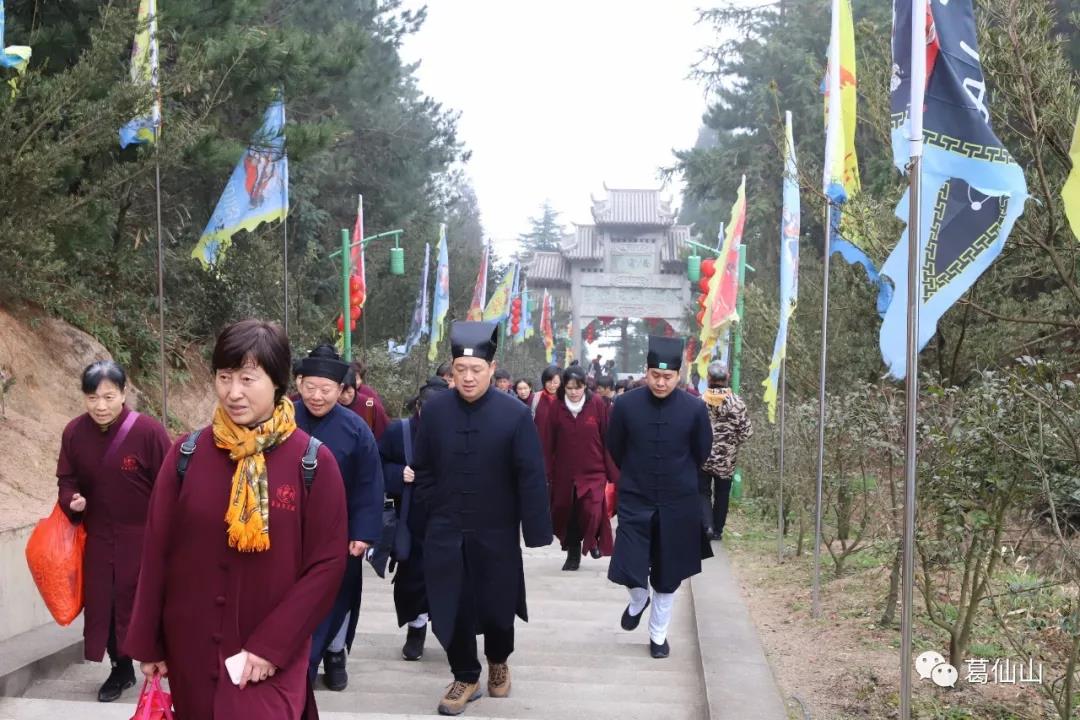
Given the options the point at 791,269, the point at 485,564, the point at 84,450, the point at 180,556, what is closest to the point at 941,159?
the point at 485,564

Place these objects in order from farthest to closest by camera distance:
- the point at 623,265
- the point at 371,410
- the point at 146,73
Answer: the point at 623,265, the point at 371,410, the point at 146,73

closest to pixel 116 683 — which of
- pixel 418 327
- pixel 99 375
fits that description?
pixel 99 375

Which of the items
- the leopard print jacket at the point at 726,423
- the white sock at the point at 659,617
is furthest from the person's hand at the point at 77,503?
the leopard print jacket at the point at 726,423

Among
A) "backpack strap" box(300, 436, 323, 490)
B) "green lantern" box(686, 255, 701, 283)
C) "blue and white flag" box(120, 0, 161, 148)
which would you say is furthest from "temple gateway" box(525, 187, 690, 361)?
"backpack strap" box(300, 436, 323, 490)

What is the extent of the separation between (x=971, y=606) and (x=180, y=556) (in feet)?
12.9

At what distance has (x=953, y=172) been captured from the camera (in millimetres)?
4316

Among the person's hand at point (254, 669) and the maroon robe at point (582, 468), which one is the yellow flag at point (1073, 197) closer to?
the person's hand at point (254, 669)

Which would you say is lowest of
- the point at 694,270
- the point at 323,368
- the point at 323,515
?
the point at 323,515

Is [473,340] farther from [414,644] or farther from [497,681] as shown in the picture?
[414,644]

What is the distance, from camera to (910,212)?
406cm

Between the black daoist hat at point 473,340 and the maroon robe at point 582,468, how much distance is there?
13.5 feet

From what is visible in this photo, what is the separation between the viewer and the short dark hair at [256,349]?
302 cm

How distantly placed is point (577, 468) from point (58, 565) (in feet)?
17.0

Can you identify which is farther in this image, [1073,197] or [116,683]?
[116,683]
